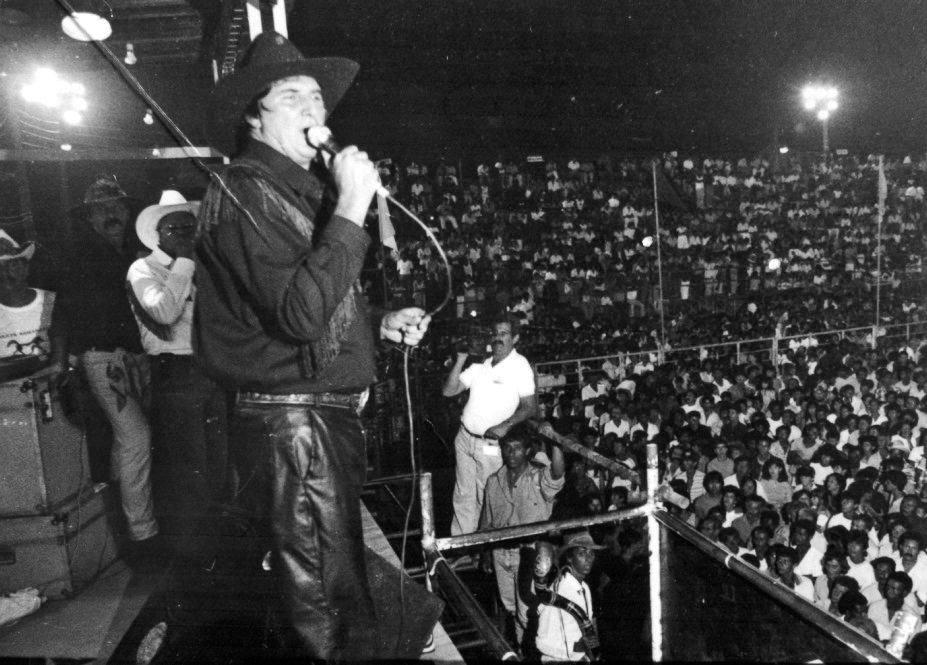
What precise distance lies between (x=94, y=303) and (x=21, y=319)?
49 cm

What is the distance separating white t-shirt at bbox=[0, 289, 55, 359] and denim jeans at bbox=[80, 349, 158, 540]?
0.24 m

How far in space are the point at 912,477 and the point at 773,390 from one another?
3.21m

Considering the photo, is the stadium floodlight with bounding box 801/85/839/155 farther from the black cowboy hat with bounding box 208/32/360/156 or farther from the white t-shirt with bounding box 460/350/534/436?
the black cowboy hat with bounding box 208/32/360/156

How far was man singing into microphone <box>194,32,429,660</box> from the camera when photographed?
1.66 metres

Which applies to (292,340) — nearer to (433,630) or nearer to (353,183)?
(353,183)

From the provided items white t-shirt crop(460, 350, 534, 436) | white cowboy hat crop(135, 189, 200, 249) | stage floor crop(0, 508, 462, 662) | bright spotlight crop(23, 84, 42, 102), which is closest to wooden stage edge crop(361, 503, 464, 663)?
stage floor crop(0, 508, 462, 662)

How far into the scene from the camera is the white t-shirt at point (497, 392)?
18.2ft

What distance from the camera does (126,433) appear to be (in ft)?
12.8

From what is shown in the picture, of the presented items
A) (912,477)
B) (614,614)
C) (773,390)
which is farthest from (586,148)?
(614,614)

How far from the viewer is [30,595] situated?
3273 millimetres

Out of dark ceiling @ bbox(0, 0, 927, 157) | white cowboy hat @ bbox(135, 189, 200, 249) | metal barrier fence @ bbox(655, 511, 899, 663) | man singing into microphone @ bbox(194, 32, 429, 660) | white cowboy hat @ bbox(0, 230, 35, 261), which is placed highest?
dark ceiling @ bbox(0, 0, 927, 157)

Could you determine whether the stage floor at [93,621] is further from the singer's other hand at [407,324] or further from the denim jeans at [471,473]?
the denim jeans at [471,473]

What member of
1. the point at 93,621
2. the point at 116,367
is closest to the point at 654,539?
the point at 93,621

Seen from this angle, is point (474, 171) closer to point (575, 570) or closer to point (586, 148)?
point (586, 148)
